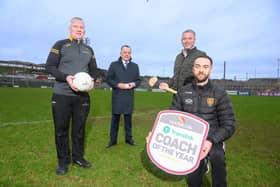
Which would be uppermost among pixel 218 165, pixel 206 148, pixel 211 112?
pixel 211 112

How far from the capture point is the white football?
3.73 metres

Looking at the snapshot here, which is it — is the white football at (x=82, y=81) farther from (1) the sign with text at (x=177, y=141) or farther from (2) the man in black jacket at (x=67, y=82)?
(1) the sign with text at (x=177, y=141)

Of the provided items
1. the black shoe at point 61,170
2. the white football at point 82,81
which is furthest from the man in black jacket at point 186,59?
the black shoe at point 61,170

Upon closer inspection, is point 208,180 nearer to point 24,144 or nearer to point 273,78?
point 24,144

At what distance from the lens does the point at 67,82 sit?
3834mm

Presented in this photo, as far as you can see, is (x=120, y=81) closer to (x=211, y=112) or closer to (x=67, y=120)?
(x=67, y=120)

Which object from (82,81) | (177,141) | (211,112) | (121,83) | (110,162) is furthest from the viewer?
(121,83)

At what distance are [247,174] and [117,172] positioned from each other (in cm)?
216

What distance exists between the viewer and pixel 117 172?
414cm

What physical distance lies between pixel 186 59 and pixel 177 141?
179 centimetres

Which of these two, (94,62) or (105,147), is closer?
(94,62)

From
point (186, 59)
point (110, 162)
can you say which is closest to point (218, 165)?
point (186, 59)

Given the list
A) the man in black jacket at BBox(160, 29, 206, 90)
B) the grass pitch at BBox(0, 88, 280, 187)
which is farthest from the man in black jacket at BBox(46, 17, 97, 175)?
the man in black jacket at BBox(160, 29, 206, 90)

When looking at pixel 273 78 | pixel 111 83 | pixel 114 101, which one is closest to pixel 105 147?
pixel 114 101
